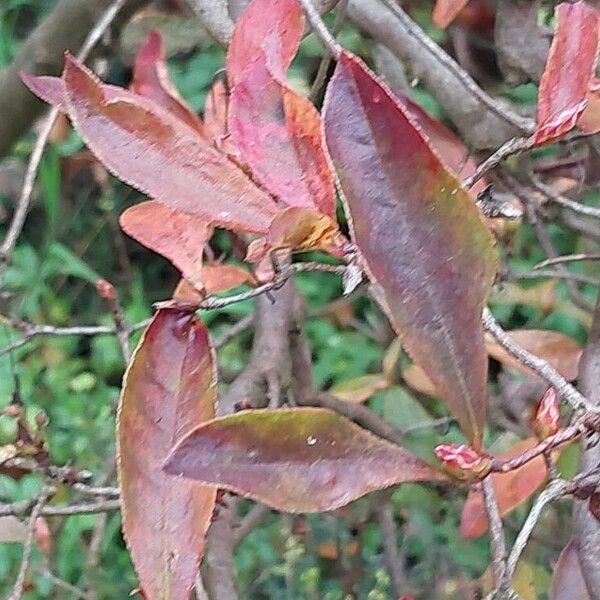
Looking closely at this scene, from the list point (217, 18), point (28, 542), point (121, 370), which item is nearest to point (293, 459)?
point (28, 542)

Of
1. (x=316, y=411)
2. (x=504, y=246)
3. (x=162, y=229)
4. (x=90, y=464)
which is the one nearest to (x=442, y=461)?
(x=316, y=411)

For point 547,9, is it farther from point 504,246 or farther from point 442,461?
point 442,461

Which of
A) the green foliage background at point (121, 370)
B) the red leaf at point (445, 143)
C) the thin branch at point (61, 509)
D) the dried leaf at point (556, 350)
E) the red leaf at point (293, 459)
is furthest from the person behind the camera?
the green foliage background at point (121, 370)

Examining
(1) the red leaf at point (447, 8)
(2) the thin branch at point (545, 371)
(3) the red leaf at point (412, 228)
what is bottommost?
(2) the thin branch at point (545, 371)

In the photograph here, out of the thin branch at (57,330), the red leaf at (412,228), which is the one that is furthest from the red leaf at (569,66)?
the thin branch at (57,330)

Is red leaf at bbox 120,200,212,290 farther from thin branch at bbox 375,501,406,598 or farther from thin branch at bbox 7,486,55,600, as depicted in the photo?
thin branch at bbox 375,501,406,598

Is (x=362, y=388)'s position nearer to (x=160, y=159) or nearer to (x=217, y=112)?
(x=217, y=112)

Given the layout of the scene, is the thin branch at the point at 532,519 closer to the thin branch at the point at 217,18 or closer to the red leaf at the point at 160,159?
the red leaf at the point at 160,159

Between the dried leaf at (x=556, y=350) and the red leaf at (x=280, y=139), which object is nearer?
the red leaf at (x=280, y=139)
